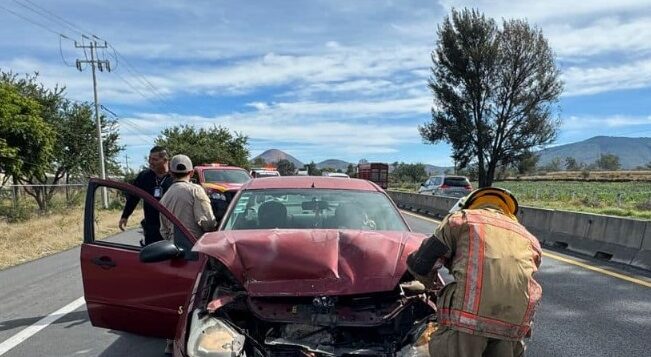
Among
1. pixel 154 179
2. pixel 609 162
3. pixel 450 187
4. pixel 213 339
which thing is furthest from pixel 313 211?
pixel 609 162

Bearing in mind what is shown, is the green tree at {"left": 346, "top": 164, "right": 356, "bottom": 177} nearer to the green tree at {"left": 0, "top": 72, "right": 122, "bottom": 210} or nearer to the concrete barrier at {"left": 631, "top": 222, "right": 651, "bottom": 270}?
the green tree at {"left": 0, "top": 72, "right": 122, "bottom": 210}

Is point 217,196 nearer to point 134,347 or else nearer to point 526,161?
point 134,347

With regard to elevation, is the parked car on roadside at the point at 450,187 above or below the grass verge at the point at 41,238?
above

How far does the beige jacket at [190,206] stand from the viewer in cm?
539

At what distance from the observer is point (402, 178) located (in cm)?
9606

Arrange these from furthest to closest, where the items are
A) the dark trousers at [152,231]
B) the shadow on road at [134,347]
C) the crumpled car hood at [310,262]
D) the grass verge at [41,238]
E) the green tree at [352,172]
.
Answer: the green tree at [352,172] → the grass verge at [41,238] → the dark trousers at [152,231] → the shadow on road at [134,347] → the crumpled car hood at [310,262]

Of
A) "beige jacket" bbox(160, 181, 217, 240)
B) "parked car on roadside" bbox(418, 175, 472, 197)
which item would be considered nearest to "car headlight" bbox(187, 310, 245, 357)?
"beige jacket" bbox(160, 181, 217, 240)

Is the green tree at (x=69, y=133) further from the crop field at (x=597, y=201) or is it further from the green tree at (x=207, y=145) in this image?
the crop field at (x=597, y=201)

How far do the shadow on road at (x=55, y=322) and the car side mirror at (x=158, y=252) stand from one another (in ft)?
8.79

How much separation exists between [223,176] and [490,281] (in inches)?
530

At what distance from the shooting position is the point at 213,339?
9.67 feet

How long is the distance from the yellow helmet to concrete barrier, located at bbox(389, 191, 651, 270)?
7.17 m

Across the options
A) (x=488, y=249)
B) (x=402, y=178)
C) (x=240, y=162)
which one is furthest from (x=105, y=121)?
(x=402, y=178)

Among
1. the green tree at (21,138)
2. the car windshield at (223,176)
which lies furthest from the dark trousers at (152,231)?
the green tree at (21,138)
